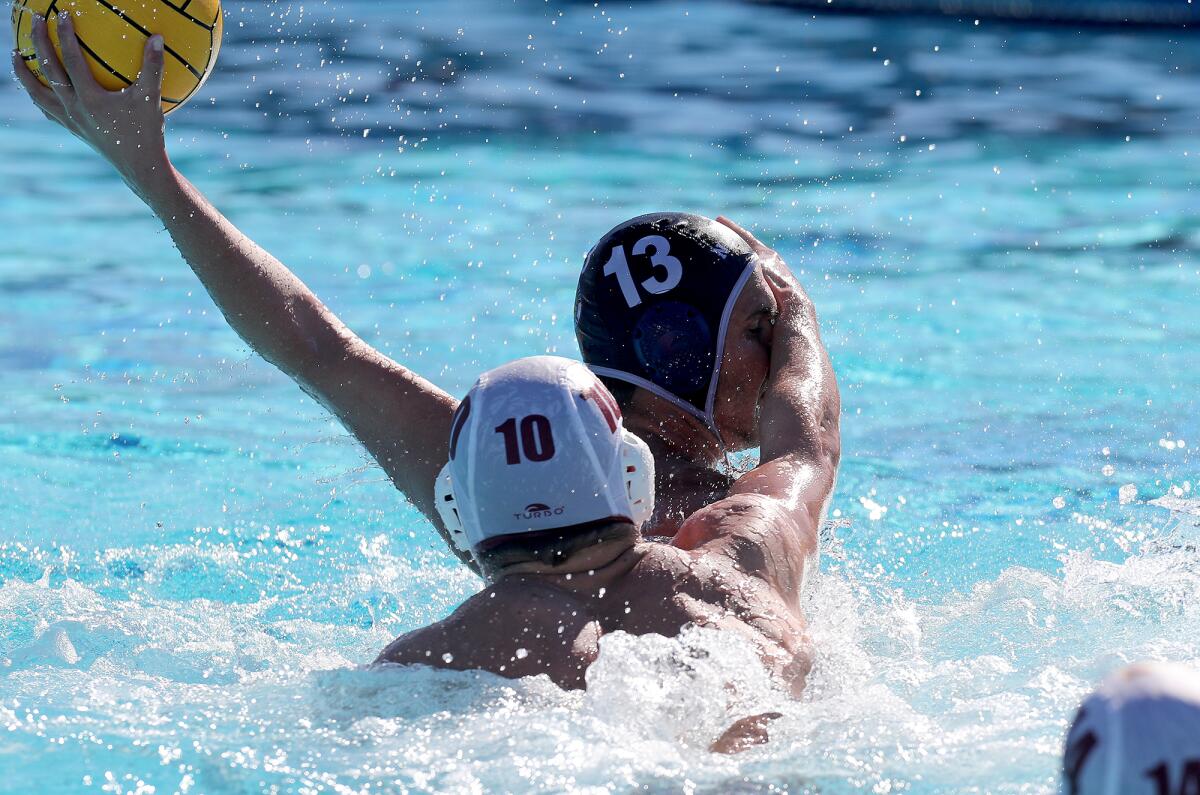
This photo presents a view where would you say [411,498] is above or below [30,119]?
below

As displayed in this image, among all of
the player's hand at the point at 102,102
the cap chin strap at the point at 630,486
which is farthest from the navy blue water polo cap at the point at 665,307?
the player's hand at the point at 102,102

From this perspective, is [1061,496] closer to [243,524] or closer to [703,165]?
[243,524]

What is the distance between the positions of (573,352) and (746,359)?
306 centimetres

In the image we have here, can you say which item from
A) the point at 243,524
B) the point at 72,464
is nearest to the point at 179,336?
the point at 72,464

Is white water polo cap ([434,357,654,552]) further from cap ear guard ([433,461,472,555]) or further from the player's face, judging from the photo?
the player's face

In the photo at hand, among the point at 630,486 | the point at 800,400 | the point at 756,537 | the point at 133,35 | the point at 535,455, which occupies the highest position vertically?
the point at 133,35

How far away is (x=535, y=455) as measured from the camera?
2.42 meters

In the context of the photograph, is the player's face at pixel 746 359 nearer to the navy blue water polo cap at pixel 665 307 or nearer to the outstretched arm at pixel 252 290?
the navy blue water polo cap at pixel 665 307

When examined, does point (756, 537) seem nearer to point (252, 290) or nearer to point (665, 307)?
point (665, 307)

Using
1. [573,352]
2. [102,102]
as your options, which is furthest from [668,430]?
[573,352]

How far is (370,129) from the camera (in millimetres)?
9844

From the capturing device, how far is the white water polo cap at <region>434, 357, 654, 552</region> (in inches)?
95.6

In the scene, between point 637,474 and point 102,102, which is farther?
point 102,102

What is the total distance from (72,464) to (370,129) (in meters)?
4.93
